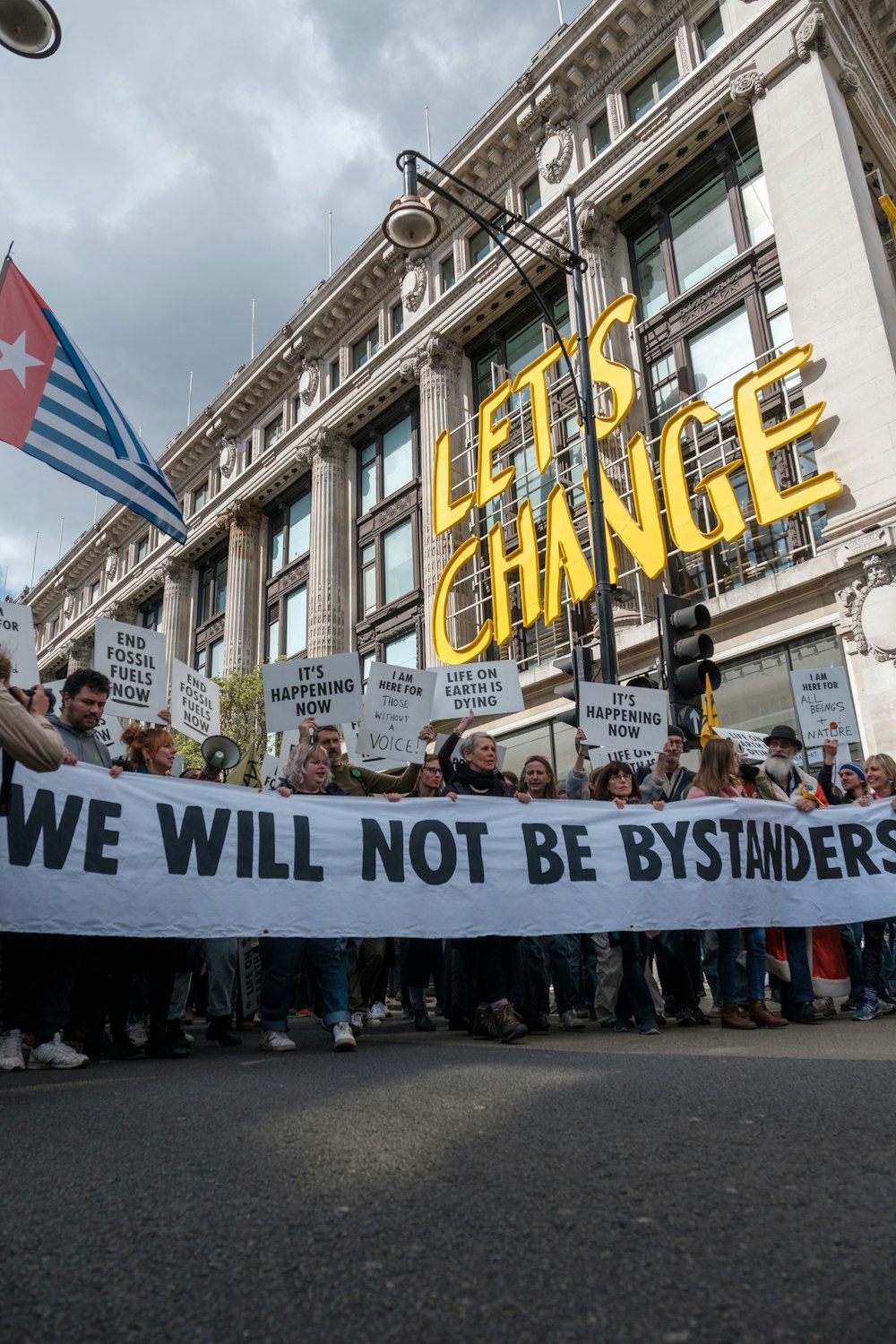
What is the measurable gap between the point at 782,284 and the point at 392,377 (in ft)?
42.6

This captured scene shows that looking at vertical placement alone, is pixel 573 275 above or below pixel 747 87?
below

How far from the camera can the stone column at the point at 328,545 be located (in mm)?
28562

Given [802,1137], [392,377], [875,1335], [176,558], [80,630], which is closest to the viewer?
[875,1335]

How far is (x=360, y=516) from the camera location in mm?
29781

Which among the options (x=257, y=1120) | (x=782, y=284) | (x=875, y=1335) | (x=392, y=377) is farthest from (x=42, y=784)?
(x=392, y=377)

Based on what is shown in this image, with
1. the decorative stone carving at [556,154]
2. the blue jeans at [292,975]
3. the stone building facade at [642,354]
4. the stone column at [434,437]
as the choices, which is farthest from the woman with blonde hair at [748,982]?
the decorative stone carving at [556,154]

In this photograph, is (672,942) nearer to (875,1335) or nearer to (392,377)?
(875,1335)

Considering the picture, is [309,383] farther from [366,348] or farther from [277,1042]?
[277,1042]

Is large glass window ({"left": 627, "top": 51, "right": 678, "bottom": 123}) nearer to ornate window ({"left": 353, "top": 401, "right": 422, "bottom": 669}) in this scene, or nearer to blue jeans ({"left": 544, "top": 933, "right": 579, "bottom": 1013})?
ornate window ({"left": 353, "top": 401, "right": 422, "bottom": 669})

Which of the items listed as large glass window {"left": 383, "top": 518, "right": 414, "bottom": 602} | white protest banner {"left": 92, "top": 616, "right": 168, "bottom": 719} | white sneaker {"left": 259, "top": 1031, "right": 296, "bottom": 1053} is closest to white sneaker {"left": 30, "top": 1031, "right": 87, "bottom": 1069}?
white sneaker {"left": 259, "top": 1031, "right": 296, "bottom": 1053}

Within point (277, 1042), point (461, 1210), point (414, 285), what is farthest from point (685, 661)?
point (414, 285)

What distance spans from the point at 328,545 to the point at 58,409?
19532 millimetres

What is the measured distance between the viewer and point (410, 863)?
5.99 meters

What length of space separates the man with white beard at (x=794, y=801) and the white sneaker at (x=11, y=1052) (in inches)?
194
